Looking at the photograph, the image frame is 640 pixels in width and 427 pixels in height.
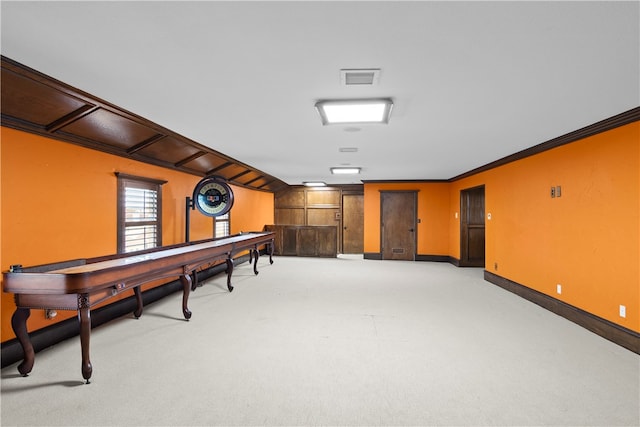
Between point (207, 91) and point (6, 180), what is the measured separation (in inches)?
73.0

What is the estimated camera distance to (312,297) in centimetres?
488

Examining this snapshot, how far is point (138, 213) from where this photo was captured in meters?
4.40

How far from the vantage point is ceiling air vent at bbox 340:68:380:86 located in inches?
85.3

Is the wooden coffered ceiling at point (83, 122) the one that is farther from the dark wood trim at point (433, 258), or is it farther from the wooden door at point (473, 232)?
the dark wood trim at point (433, 258)

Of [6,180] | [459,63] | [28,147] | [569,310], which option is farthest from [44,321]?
[569,310]

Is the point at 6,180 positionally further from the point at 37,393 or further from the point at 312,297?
the point at 312,297

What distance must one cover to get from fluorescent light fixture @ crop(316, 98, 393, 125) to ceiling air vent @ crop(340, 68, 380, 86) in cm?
33

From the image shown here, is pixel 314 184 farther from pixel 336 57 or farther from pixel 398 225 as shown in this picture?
pixel 336 57

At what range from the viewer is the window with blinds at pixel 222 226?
272 inches

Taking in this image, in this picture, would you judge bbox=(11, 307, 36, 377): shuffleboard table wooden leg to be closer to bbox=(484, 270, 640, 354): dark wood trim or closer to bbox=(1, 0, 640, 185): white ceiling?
bbox=(1, 0, 640, 185): white ceiling

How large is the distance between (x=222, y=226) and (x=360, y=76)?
5692 mm

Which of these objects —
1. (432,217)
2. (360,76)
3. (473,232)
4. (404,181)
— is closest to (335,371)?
(360,76)

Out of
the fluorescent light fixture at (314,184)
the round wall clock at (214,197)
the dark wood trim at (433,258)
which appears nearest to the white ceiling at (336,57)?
the round wall clock at (214,197)

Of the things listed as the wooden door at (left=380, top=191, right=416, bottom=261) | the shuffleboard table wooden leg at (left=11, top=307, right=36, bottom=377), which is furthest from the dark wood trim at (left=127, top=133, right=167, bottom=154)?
the wooden door at (left=380, top=191, right=416, bottom=261)
